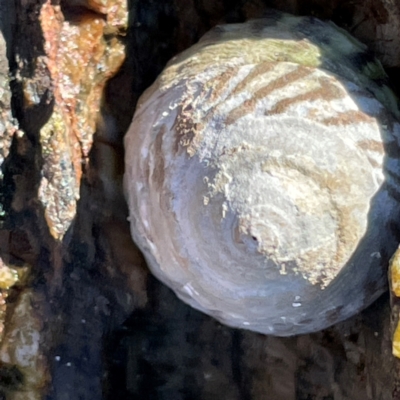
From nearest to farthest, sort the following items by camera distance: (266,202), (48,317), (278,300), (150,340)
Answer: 1. (266,202)
2. (278,300)
3. (48,317)
4. (150,340)

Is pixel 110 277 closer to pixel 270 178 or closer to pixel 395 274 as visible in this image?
pixel 270 178

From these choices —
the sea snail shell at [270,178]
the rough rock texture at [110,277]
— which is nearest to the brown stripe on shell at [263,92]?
the sea snail shell at [270,178]

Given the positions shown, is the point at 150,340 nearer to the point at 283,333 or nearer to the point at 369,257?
the point at 283,333

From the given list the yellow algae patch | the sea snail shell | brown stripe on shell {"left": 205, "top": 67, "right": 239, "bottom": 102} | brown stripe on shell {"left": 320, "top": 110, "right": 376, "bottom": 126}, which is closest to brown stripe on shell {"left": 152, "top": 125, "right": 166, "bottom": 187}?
the sea snail shell

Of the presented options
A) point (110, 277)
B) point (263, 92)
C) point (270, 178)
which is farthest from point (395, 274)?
point (110, 277)

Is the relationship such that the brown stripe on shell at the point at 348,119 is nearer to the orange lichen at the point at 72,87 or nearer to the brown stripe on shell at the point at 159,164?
the brown stripe on shell at the point at 159,164

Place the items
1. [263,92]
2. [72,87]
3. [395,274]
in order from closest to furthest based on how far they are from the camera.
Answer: [395,274] < [263,92] < [72,87]

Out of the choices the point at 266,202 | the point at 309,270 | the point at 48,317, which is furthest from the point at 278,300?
the point at 48,317
